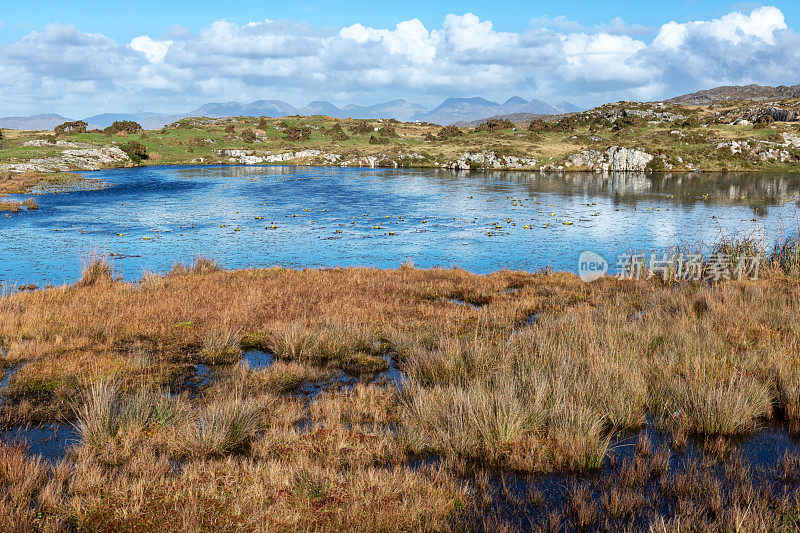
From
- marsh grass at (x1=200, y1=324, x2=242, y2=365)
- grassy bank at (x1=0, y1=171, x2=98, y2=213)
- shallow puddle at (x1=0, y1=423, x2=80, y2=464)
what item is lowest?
shallow puddle at (x1=0, y1=423, x2=80, y2=464)

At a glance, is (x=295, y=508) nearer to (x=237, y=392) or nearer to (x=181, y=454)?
(x=181, y=454)

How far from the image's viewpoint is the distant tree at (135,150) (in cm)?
8019

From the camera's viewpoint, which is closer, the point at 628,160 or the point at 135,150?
the point at 628,160

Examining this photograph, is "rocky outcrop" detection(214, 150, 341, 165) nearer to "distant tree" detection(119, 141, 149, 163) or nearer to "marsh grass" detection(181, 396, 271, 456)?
"distant tree" detection(119, 141, 149, 163)

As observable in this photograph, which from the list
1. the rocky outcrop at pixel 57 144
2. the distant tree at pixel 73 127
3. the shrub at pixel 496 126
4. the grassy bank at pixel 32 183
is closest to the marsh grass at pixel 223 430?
the grassy bank at pixel 32 183

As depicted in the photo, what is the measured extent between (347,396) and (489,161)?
72.8 meters

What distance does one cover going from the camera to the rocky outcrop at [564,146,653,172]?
71.6 m

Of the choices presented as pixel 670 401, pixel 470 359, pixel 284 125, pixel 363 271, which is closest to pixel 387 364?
pixel 470 359

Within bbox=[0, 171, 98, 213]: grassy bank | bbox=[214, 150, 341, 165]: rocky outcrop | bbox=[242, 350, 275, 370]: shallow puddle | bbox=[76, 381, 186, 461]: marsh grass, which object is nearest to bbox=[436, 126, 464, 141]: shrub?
bbox=[214, 150, 341, 165]: rocky outcrop

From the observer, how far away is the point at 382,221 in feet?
116

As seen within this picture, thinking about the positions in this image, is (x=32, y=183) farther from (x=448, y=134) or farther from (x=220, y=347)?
(x=448, y=134)

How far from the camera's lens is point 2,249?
24.8 m

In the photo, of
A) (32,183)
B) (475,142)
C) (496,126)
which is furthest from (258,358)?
(496,126)

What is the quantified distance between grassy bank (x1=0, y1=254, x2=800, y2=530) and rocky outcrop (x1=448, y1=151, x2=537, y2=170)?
63.4m
